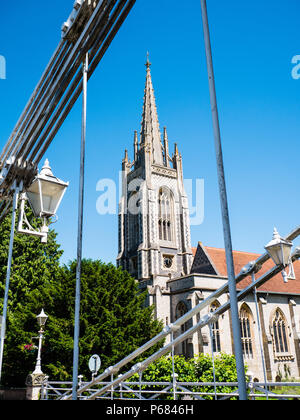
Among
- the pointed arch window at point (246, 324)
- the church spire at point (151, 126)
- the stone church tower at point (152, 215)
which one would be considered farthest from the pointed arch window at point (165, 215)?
the pointed arch window at point (246, 324)

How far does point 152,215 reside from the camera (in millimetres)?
41406

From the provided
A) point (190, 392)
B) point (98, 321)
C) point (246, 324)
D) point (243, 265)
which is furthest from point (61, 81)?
point (243, 265)

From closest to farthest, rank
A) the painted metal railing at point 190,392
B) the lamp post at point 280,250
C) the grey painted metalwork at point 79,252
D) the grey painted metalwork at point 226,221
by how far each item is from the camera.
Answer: the grey painted metalwork at point 226,221, the grey painted metalwork at point 79,252, the lamp post at point 280,250, the painted metal railing at point 190,392

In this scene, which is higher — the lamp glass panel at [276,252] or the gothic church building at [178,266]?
the gothic church building at [178,266]

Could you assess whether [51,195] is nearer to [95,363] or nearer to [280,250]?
[280,250]

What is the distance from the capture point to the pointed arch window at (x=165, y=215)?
1715 inches

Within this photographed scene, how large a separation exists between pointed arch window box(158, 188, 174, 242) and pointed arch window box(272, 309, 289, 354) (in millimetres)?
16811

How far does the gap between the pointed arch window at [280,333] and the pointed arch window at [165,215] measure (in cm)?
1681

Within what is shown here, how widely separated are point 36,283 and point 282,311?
21.0 meters

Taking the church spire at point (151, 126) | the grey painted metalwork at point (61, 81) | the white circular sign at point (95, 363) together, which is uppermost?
the church spire at point (151, 126)

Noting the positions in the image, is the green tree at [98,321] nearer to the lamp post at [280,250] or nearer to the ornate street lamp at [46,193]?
the ornate street lamp at [46,193]

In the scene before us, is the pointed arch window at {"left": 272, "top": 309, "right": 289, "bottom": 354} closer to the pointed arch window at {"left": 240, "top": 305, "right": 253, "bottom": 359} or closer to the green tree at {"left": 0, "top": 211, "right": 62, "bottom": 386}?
the pointed arch window at {"left": 240, "top": 305, "right": 253, "bottom": 359}

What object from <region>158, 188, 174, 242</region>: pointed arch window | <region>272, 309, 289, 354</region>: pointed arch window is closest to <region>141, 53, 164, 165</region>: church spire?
<region>158, 188, 174, 242</region>: pointed arch window
